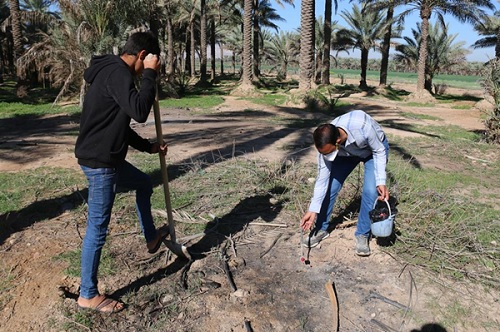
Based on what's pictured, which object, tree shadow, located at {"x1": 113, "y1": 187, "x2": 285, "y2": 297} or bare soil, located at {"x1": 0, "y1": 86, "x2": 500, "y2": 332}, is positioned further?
tree shadow, located at {"x1": 113, "y1": 187, "x2": 285, "y2": 297}

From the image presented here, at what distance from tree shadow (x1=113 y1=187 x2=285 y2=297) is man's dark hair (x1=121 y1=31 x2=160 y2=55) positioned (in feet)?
5.57

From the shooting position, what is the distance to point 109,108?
7.89 feet

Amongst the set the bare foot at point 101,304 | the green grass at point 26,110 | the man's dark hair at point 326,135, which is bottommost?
the bare foot at point 101,304

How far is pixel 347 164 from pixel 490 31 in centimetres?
2625

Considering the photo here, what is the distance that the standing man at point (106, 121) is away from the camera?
2.36 m

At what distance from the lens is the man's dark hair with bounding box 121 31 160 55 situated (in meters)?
2.51

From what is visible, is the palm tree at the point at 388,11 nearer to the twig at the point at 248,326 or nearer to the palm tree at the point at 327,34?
the palm tree at the point at 327,34

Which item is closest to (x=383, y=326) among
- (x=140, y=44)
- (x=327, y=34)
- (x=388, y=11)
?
(x=140, y=44)

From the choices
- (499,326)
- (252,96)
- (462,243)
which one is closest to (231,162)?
(462,243)

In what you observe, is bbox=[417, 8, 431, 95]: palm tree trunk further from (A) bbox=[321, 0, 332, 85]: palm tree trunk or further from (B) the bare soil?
(B) the bare soil

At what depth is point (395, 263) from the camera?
3.45m

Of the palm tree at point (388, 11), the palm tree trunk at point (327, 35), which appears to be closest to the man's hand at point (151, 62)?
the palm tree at point (388, 11)

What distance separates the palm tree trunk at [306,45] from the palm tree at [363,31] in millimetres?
10387

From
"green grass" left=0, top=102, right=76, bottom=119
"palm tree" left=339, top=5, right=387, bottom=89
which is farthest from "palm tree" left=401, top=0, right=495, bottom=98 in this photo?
"green grass" left=0, top=102, right=76, bottom=119
